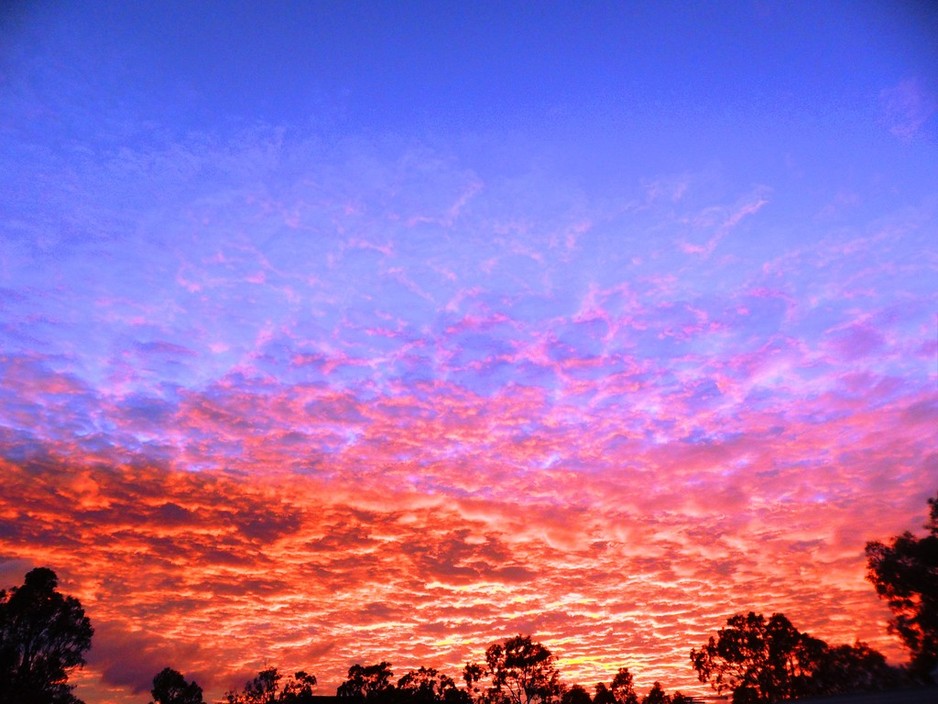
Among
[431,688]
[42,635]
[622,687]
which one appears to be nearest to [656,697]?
[622,687]

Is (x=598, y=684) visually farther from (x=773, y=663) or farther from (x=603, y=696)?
(x=773, y=663)

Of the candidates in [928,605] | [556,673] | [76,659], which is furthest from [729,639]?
[76,659]

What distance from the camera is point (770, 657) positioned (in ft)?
306

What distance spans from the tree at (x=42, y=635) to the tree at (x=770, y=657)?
90.4m

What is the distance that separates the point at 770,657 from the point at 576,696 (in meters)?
36.0

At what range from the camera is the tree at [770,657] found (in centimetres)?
9250

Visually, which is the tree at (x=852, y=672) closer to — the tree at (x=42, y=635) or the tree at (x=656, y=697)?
the tree at (x=656, y=697)

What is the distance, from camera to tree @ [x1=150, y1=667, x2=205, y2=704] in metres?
101

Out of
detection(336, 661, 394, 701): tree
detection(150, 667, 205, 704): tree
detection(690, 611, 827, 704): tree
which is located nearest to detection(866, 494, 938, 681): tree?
detection(690, 611, 827, 704): tree

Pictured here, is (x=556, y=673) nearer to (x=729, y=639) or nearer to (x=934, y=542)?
(x=729, y=639)

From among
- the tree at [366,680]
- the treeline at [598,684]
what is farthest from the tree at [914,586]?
the tree at [366,680]

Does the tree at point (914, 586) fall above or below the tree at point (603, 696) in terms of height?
above

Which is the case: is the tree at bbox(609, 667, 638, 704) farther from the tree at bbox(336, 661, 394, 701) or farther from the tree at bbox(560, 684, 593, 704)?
the tree at bbox(336, 661, 394, 701)

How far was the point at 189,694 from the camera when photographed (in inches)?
4092
